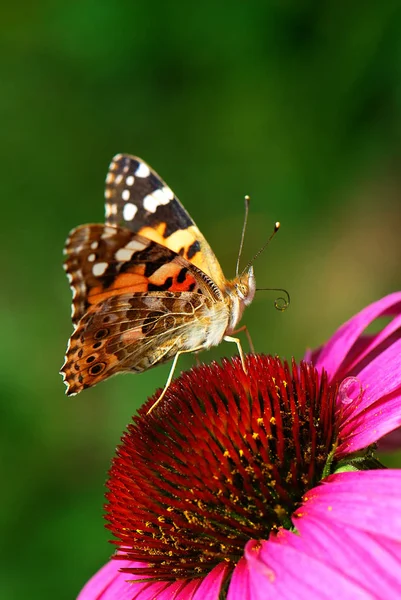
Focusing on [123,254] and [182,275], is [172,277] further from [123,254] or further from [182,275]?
[123,254]

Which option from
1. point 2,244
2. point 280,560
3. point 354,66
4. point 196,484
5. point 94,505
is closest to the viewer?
point 280,560

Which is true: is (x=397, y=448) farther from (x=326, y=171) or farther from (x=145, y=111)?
(x=145, y=111)

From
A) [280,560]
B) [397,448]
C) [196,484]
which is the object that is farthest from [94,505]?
[280,560]

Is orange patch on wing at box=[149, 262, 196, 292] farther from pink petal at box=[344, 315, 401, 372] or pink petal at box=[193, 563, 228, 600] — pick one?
pink petal at box=[193, 563, 228, 600]

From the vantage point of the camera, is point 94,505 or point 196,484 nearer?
point 196,484

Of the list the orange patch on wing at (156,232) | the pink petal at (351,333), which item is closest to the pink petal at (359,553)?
the pink petal at (351,333)

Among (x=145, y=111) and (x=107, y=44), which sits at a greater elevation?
(x=107, y=44)

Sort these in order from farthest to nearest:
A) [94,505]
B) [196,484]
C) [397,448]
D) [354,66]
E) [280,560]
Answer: [354,66]
[94,505]
[397,448]
[196,484]
[280,560]
